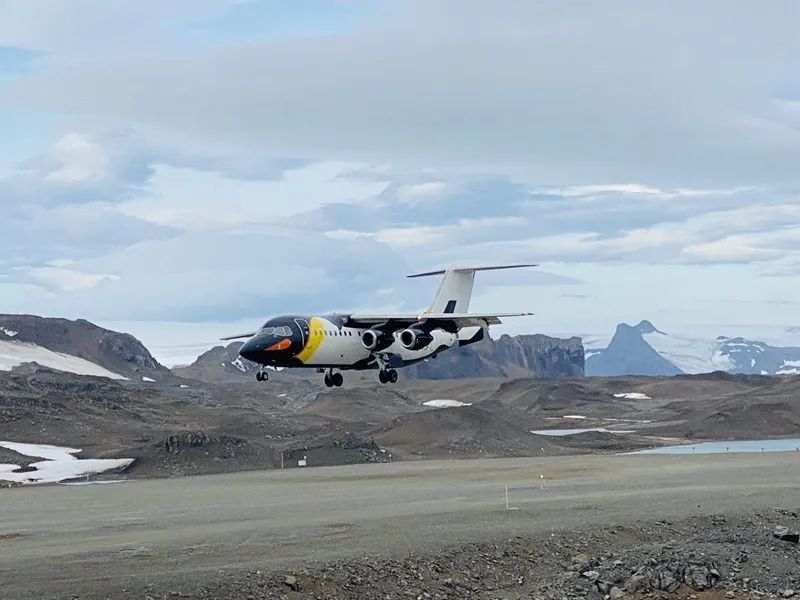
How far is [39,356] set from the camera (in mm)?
191625

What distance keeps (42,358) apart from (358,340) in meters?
141

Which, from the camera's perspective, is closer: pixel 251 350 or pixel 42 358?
pixel 251 350

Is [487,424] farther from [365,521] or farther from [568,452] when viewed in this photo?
[365,521]

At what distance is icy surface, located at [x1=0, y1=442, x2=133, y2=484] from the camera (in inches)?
3022

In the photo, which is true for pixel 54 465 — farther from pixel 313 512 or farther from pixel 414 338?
pixel 313 512

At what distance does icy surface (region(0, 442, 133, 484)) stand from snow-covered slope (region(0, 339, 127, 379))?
3570 inches

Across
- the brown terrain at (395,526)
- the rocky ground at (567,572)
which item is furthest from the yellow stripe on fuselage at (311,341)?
the rocky ground at (567,572)

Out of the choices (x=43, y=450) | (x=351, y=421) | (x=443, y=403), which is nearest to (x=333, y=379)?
(x=43, y=450)

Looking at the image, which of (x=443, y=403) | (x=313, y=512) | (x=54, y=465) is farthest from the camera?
(x=443, y=403)

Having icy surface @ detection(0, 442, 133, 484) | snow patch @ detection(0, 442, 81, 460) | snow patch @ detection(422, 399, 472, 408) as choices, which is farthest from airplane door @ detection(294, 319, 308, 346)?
snow patch @ detection(422, 399, 472, 408)

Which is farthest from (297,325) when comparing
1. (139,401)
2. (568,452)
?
(139,401)

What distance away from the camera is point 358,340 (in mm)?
60344

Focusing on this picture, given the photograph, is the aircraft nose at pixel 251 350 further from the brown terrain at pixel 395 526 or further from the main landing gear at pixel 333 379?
the brown terrain at pixel 395 526

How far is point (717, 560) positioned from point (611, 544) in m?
3.40
